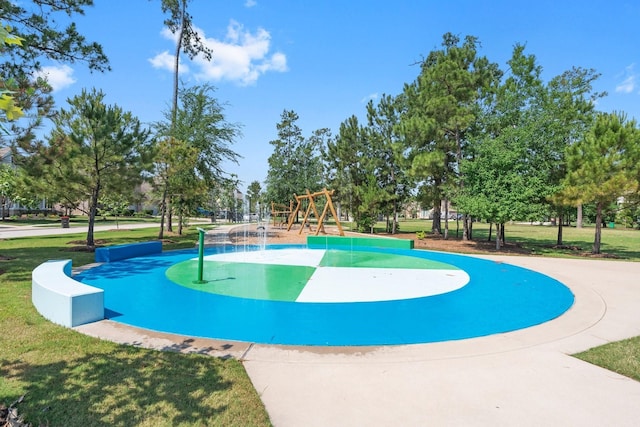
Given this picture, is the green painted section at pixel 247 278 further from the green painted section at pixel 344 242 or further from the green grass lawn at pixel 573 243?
the green grass lawn at pixel 573 243

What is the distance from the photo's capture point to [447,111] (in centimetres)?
2230

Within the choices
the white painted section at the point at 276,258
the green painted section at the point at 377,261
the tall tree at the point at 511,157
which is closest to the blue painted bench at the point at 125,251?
the white painted section at the point at 276,258

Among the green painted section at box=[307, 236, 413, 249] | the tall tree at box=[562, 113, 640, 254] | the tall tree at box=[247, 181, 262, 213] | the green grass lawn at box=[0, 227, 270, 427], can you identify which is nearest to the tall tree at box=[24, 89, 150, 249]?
the green painted section at box=[307, 236, 413, 249]

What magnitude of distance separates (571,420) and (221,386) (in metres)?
3.41

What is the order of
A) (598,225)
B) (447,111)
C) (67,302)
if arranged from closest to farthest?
1. (67,302)
2. (598,225)
3. (447,111)

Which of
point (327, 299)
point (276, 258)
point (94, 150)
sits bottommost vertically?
point (276, 258)

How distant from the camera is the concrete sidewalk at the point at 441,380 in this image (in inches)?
127

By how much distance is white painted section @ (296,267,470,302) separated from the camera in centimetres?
840

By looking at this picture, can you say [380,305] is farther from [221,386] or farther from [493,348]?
[221,386]

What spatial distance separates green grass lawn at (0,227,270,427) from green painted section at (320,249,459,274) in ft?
29.7

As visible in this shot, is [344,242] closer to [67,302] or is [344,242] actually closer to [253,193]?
[67,302]

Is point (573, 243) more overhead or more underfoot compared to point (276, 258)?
more overhead

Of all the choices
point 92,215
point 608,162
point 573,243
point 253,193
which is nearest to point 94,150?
point 92,215

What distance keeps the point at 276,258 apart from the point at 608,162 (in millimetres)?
15544
